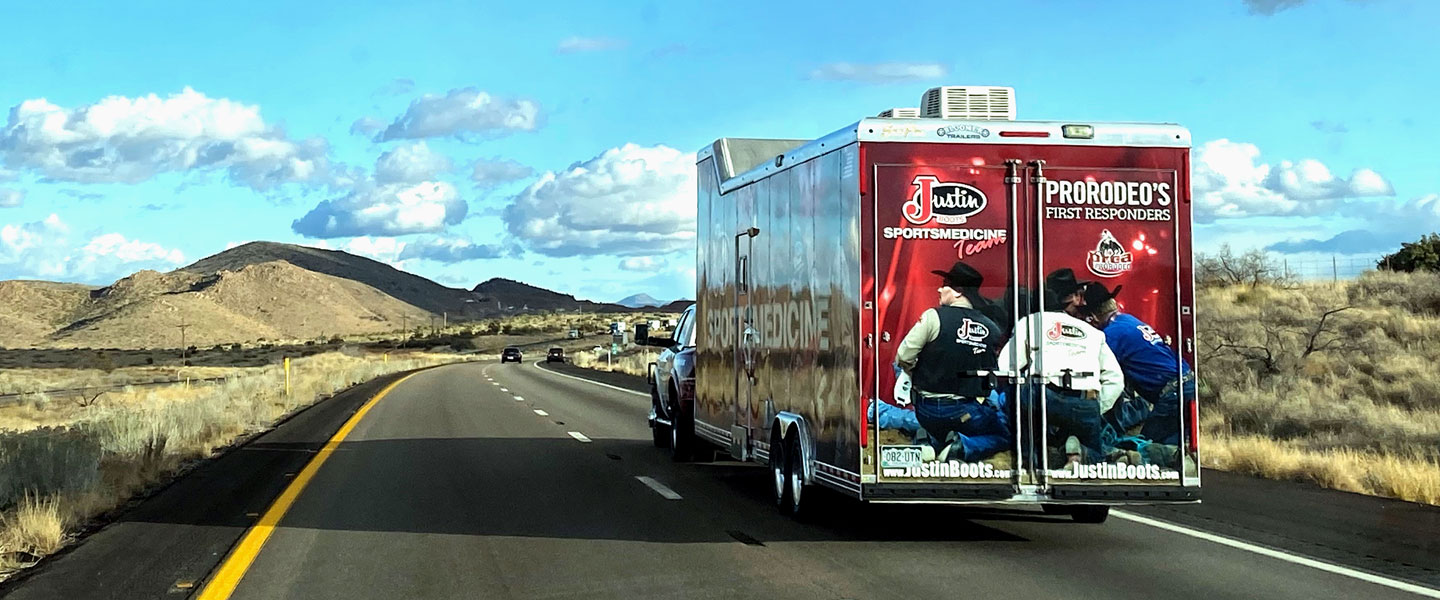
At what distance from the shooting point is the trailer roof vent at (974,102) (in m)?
10.3

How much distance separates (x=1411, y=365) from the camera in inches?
1146

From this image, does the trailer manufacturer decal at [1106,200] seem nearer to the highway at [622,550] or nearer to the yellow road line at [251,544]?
the highway at [622,550]

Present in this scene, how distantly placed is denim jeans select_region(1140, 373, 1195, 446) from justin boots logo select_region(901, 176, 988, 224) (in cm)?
183

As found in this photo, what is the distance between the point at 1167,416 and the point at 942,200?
218cm

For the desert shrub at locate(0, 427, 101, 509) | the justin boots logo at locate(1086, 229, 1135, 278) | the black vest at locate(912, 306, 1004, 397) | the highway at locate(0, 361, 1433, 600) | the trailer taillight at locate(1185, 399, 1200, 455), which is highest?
the justin boots logo at locate(1086, 229, 1135, 278)

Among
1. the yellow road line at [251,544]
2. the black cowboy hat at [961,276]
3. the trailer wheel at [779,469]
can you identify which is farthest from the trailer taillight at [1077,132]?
the yellow road line at [251,544]

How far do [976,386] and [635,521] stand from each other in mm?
3287

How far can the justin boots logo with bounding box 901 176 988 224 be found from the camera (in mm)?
9305

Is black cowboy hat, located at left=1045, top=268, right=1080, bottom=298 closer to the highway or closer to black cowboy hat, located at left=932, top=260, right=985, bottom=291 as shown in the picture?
black cowboy hat, located at left=932, top=260, right=985, bottom=291

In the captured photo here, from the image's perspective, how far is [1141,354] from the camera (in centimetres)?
937

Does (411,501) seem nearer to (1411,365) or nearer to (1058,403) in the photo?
(1058,403)

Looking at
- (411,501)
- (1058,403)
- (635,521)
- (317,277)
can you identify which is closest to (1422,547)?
(1058,403)

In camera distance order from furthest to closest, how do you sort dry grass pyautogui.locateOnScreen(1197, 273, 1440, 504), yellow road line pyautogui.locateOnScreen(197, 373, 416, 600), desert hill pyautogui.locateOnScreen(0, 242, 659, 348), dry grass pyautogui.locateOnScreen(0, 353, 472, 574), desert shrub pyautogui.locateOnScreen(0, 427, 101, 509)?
desert hill pyautogui.locateOnScreen(0, 242, 659, 348)
dry grass pyautogui.locateOnScreen(1197, 273, 1440, 504)
desert shrub pyautogui.locateOnScreen(0, 427, 101, 509)
dry grass pyautogui.locateOnScreen(0, 353, 472, 574)
yellow road line pyautogui.locateOnScreen(197, 373, 416, 600)

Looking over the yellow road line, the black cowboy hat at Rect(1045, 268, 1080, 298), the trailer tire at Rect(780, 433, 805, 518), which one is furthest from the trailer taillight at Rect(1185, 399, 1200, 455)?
the yellow road line
